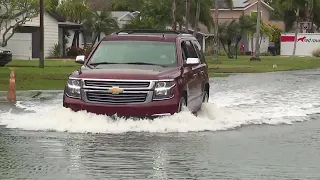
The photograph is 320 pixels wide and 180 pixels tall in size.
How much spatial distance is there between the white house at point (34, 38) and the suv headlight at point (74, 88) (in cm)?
3583

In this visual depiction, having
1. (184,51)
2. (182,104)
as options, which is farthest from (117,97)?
(184,51)

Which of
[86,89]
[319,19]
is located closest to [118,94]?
[86,89]

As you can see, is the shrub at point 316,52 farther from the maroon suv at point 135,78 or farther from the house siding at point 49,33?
the maroon suv at point 135,78

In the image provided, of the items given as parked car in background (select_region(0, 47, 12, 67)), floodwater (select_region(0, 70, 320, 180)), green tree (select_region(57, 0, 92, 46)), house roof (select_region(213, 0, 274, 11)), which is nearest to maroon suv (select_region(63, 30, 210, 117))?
floodwater (select_region(0, 70, 320, 180))

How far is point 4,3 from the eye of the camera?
3897 cm

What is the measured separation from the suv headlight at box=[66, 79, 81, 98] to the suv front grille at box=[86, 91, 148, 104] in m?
0.25

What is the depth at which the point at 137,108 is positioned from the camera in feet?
38.7

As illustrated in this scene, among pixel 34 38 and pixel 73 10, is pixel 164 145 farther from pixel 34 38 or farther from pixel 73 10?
pixel 73 10

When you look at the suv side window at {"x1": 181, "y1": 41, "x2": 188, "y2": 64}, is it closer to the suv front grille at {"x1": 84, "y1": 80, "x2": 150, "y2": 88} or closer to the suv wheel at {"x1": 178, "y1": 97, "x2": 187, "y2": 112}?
the suv wheel at {"x1": 178, "y1": 97, "x2": 187, "y2": 112}

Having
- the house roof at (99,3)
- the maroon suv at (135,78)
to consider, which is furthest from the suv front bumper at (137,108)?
the house roof at (99,3)

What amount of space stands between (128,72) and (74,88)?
40.1 inches

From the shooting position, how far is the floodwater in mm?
8469

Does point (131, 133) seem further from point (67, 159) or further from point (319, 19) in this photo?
point (319, 19)

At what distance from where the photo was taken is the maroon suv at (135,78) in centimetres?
1187
